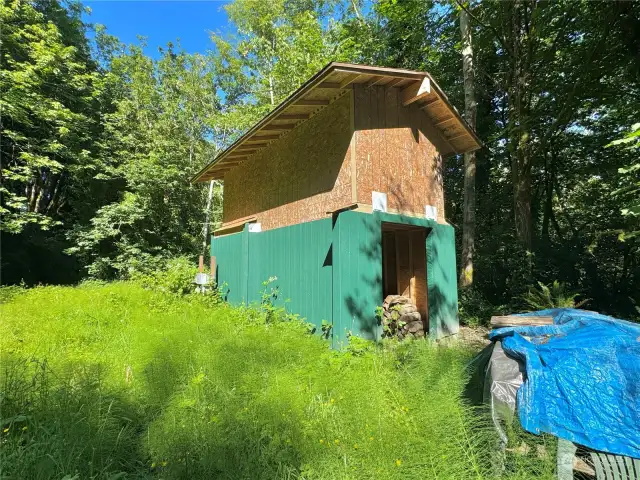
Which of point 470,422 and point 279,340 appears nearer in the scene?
point 470,422

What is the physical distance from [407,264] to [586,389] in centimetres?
562

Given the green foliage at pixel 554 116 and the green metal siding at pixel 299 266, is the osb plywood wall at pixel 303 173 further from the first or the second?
the green foliage at pixel 554 116

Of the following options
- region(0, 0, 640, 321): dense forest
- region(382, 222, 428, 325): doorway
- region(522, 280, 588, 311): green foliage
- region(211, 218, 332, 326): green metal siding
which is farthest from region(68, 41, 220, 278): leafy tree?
region(522, 280, 588, 311): green foliage

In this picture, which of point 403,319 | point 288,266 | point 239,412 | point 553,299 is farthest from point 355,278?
point 553,299

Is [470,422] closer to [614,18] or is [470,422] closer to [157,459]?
[157,459]

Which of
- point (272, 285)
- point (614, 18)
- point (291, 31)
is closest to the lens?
point (272, 285)

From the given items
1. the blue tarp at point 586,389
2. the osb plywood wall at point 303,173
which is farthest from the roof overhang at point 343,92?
the blue tarp at point 586,389

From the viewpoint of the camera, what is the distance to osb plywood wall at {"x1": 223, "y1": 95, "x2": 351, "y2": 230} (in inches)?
231

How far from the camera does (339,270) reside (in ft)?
16.5

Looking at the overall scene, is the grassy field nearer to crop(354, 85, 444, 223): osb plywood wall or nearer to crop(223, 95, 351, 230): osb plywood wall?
crop(223, 95, 351, 230): osb plywood wall

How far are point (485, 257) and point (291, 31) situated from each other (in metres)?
16.9

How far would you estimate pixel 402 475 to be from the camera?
87.7 inches

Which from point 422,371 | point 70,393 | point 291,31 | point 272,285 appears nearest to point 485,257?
point 272,285

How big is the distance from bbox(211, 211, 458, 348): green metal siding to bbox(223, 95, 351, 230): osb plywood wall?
23.9 inches
